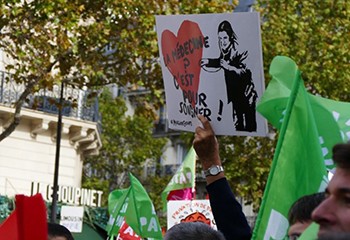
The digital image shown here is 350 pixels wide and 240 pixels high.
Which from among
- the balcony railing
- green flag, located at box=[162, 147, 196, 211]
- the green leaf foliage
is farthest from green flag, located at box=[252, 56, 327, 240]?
Result: the green leaf foliage

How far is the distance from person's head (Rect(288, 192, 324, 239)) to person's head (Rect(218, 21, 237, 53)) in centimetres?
179

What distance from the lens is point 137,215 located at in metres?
11.3

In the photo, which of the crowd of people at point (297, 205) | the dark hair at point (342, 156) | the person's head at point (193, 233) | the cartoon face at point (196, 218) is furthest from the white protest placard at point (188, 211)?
the dark hair at point (342, 156)

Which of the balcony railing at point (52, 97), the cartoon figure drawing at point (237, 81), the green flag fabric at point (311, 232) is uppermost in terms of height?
the balcony railing at point (52, 97)

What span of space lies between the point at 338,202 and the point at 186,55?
3142mm

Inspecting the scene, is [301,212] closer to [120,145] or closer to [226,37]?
[226,37]

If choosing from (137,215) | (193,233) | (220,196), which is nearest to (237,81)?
(220,196)

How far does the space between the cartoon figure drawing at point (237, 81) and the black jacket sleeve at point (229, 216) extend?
1.57 ft

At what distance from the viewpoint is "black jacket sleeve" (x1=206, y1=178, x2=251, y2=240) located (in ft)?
20.3

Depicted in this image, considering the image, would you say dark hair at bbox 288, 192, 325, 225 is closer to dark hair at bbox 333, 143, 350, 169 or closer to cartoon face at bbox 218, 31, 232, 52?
dark hair at bbox 333, 143, 350, 169

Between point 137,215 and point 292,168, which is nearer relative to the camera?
point 292,168

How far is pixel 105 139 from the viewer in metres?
52.2

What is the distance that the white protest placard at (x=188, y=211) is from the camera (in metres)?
12.6

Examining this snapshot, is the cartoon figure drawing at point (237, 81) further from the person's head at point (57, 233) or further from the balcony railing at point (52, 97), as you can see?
the balcony railing at point (52, 97)
